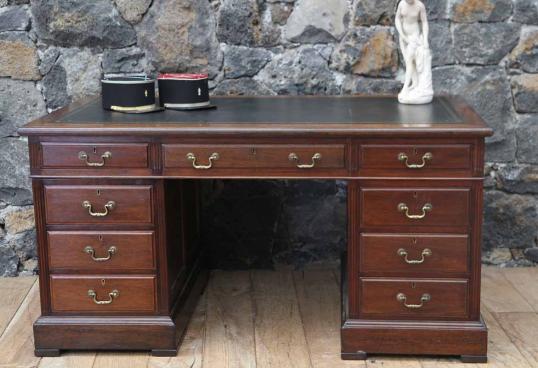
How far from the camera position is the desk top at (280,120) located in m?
2.88

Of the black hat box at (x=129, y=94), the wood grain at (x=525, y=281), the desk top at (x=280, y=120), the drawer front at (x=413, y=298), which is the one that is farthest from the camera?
the wood grain at (x=525, y=281)

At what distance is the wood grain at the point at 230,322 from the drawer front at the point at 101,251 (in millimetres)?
375

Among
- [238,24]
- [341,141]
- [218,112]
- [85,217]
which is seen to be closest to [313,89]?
[238,24]

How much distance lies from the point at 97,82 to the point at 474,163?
1639mm

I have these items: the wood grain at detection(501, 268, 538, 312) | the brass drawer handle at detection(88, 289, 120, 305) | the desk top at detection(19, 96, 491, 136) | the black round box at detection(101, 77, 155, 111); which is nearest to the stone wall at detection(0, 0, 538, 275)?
the wood grain at detection(501, 268, 538, 312)

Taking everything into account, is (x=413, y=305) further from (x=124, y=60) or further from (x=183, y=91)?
(x=124, y=60)

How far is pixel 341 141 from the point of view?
2.89m

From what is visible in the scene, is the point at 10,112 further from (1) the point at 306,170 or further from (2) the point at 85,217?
(1) the point at 306,170

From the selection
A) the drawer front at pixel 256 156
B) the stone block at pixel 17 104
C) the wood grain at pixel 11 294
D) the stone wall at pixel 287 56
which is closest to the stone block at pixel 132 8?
the stone wall at pixel 287 56

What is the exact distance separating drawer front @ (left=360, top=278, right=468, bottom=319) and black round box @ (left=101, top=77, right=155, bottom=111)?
979mm

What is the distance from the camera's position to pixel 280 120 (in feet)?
9.90

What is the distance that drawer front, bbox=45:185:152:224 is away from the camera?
9.74 ft

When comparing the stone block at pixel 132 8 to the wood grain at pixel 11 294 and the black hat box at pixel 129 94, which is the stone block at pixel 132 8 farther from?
the wood grain at pixel 11 294

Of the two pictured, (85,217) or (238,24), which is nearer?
(85,217)
